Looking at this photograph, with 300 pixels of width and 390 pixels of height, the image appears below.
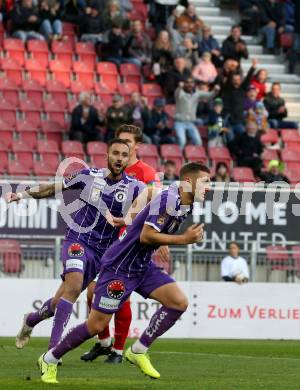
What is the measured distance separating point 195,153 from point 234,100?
192cm

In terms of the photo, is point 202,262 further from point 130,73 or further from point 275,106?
point 130,73

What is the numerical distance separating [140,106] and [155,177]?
36.6 feet

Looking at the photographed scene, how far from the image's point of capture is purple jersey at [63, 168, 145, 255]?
39.3 ft

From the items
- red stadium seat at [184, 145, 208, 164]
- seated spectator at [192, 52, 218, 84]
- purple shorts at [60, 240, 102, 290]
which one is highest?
seated spectator at [192, 52, 218, 84]

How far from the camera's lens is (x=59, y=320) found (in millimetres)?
11625

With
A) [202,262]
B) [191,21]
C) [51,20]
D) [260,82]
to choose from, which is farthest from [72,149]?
[191,21]

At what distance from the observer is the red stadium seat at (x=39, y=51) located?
85.1 ft

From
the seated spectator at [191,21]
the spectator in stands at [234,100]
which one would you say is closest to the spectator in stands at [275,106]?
the spectator in stands at [234,100]

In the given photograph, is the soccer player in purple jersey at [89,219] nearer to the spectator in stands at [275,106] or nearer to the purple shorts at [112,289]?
the purple shorts at [112,289]

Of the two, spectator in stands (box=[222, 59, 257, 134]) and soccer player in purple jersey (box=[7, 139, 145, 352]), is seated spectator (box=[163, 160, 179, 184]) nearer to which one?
spectator in stands (box=[222, 59, 257, 134])

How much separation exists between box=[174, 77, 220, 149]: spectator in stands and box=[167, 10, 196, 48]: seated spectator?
6.52ft

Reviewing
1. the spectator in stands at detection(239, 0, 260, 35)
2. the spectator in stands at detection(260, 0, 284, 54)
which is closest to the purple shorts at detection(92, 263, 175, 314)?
the spectator in stands at detection(260, 0, 284, 54)

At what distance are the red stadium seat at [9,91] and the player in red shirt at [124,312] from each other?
39.3 ft

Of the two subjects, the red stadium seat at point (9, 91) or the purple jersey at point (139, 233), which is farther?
the red stadium seat at point (9, 91)
